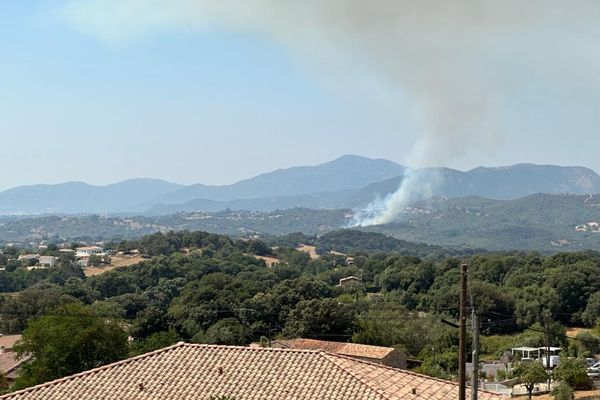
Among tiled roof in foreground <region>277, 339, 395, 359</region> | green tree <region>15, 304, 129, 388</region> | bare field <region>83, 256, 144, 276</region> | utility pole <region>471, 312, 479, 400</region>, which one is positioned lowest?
bare field <region>83, 256, 144, 276</region>

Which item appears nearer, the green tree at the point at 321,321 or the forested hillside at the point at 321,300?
the green tree at the point at 321,321

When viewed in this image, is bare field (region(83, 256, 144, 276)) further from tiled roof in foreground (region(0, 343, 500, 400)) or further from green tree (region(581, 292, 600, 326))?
tiled roof in foreground (region(0, 343, 500, 400))

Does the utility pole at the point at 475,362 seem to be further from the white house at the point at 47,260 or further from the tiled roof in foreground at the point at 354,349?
the white house at the point at 47,260

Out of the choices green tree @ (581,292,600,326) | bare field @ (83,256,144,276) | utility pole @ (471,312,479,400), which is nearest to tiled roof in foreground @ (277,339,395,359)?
utility pole @ (471,312,479,400)

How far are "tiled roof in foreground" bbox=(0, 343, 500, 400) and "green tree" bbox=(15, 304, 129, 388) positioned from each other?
35.1ft

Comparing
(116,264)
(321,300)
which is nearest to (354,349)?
(321,300)

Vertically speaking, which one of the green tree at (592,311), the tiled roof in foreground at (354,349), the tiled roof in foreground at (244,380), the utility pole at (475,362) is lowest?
the green tree at (592,311)

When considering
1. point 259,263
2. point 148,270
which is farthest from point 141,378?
point 259,263

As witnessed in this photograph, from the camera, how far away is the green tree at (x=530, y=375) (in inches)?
1487

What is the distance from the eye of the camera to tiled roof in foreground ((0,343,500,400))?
19.6m

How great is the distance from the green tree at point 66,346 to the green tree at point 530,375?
748 inches

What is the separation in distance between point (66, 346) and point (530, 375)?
21.3m

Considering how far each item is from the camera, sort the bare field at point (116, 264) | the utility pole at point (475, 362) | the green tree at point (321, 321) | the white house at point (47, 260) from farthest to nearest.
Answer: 1. the white house at point (47, 260)
2. the bare field at point (116, 264)
3. the green tree at point (321, 321)
4. the utility pole at point (475, 362)

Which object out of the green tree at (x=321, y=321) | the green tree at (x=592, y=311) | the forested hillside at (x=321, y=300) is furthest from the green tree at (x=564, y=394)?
the green tree at (x=592, y=311)
